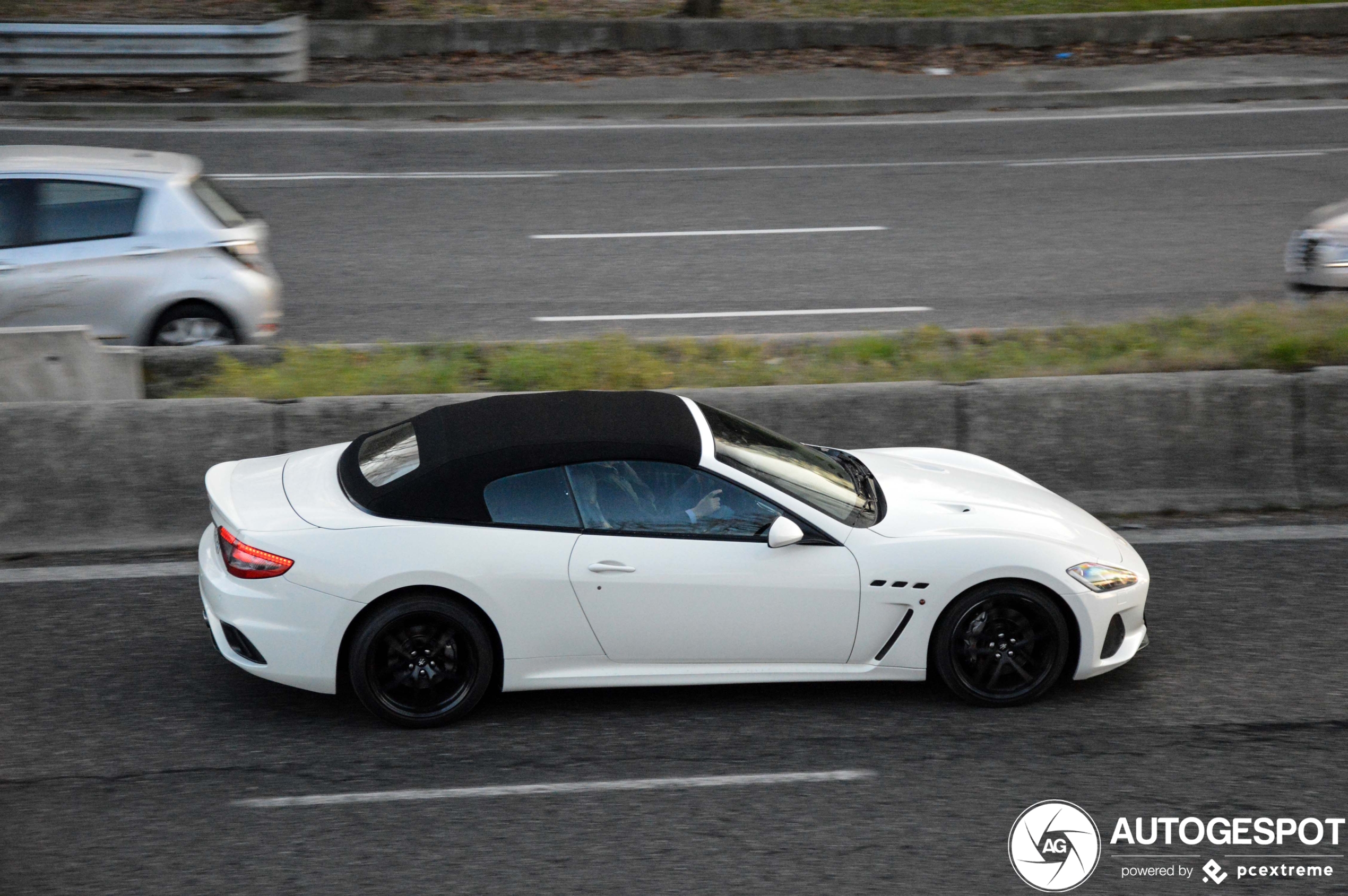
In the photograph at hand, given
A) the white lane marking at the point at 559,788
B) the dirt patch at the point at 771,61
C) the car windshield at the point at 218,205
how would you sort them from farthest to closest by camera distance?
the dirt patch at the point at 771,61
the car windshield at the point at 218,205
the white lane marking at the point at 559,788

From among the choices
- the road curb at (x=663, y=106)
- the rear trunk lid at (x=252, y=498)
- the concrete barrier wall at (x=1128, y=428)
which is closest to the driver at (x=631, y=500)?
the rear trunk lid at (x=252, y=498)

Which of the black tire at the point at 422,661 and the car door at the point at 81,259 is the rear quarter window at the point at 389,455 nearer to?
the black tire at the point at 422,661

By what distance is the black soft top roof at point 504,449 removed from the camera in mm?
5438

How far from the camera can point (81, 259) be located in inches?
368

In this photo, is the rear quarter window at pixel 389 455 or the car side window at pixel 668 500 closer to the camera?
the car side window at pixel 668 500

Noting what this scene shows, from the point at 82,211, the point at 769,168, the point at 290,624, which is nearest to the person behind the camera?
the point at 290,624

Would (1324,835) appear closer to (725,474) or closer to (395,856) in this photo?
(725,474)

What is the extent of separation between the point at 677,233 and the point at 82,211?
230 inches

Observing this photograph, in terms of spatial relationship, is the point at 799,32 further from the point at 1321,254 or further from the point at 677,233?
the point at 1321,254

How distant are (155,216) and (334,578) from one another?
5.27 m

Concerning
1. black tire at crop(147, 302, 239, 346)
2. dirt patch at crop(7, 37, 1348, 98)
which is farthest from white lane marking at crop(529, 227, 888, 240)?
dirt patch at crop(7, 37, 1348, 98)

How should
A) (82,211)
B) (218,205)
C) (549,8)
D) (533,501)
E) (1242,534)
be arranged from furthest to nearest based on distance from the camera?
(549,8)
(218,205)
(82,211)
(1242,534)
(533,501)

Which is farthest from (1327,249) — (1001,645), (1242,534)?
(1001,645)

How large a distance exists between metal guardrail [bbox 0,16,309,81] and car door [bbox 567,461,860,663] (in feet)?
51.4
